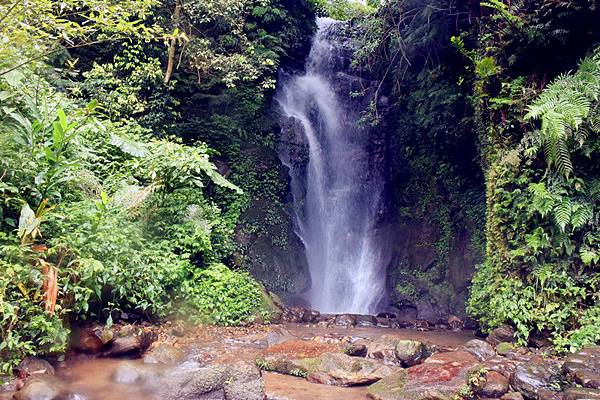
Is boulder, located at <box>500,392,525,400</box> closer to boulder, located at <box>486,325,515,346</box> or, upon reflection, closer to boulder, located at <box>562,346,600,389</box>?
boulder, located at <box>562,346,600,389</box>

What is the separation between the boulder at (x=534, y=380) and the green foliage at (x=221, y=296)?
480cm

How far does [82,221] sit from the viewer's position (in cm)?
648

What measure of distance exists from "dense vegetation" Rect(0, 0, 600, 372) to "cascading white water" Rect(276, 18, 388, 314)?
99cm

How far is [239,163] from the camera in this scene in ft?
41.3

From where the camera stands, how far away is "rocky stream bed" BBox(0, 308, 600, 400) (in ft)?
16.7

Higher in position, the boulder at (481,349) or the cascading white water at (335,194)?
the cascading white water at (335,194)

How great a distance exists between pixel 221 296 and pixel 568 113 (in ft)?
21.1

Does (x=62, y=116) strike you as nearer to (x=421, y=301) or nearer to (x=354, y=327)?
(x=354, y=327)

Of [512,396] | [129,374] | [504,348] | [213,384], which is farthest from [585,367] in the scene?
[129,374]

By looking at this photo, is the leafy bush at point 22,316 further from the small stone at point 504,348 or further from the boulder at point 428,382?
the small stone at point 504,348

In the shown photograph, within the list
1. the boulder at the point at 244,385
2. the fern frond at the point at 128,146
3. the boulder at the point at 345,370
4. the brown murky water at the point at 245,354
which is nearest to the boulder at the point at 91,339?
the brown murky water at the point at 245,354

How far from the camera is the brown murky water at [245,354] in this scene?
17.0ft

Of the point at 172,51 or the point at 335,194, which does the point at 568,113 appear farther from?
the point at 172,51

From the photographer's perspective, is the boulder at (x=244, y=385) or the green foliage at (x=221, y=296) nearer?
the boulder at (x=244, y=385)
